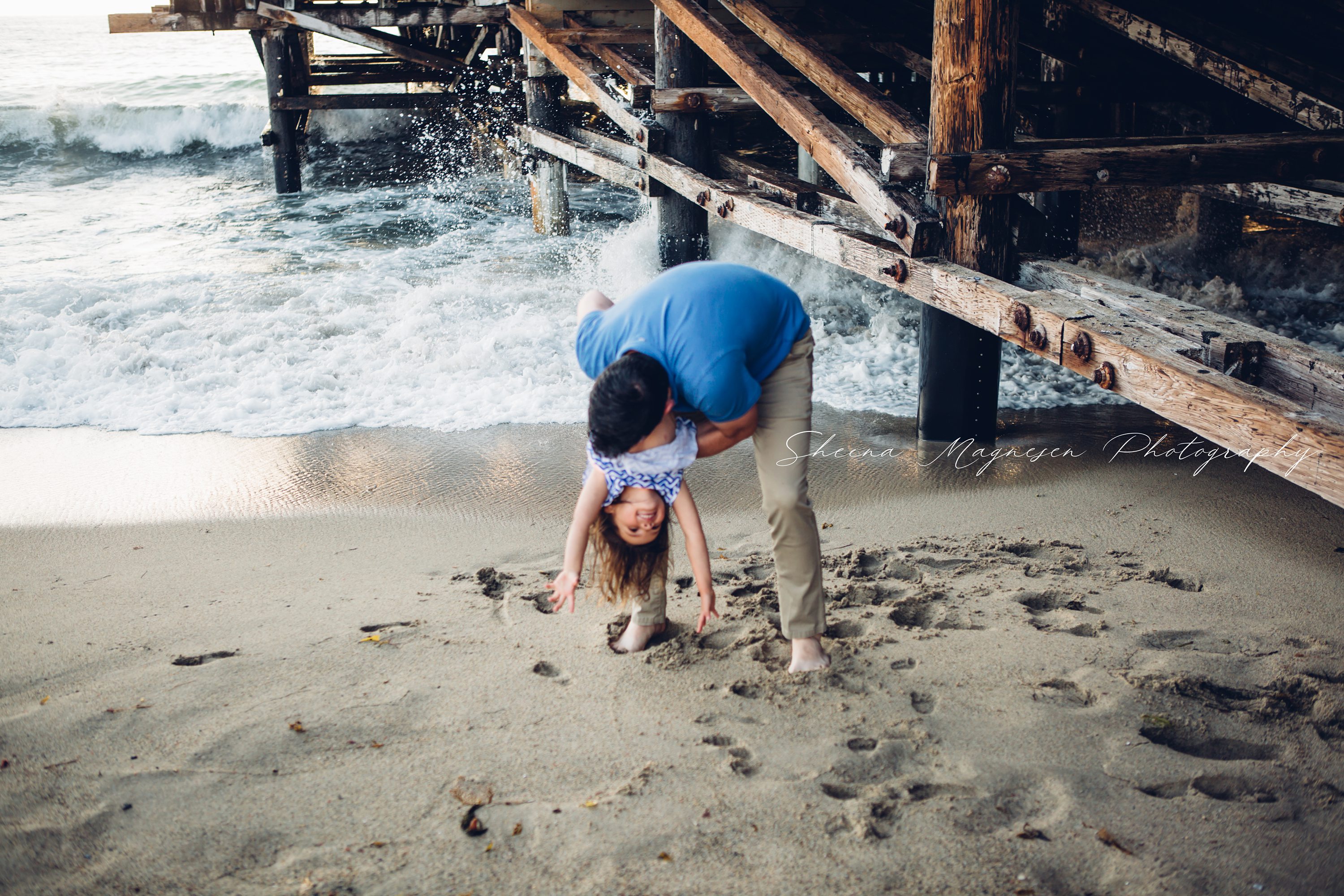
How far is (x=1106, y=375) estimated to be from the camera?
3.27 meters

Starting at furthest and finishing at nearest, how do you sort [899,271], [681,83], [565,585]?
1. [681,83]
2. [899,271]
3. [565,585]

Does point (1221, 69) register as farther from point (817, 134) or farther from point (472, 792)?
point (472, 792)

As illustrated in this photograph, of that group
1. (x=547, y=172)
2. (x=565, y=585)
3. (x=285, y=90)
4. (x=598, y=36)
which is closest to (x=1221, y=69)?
(x=565, y=585)

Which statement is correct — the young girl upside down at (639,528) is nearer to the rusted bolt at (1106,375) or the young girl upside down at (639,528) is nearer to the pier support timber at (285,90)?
the rusted bolt at (1106,375)

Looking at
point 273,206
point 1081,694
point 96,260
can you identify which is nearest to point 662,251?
point 1081,694

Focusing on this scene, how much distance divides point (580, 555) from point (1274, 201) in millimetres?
5401

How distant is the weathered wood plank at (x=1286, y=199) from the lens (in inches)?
216

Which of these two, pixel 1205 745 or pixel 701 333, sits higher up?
pixel 701 333

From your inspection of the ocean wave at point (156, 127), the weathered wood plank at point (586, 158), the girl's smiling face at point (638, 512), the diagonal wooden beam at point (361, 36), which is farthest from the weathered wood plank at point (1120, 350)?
the ocean wave at point (156, 127)

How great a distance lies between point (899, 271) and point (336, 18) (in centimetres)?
996

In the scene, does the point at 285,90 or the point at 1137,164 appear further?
the point at 285,90

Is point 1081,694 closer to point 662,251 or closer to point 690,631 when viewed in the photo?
point 690,631

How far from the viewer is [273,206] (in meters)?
13.3

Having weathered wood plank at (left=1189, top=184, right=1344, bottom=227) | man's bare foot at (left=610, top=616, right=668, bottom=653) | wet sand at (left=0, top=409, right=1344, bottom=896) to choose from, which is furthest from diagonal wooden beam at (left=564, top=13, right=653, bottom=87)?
man's bare foot at (left=610, top=616, right=668, bottom=653)
